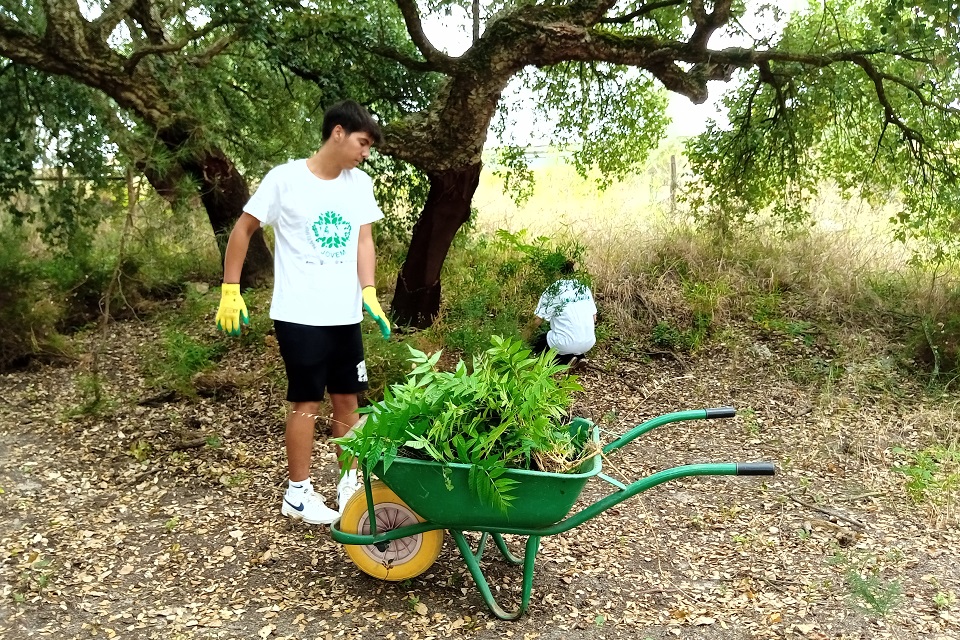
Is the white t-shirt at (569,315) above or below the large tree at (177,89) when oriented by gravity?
below

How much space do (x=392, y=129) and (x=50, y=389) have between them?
2.70m

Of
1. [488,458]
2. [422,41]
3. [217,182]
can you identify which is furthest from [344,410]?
[422,41]

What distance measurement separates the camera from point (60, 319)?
561cm

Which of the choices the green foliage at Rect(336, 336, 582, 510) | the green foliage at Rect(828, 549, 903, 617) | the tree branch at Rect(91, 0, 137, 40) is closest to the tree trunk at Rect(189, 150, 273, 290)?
the tree branch at Rect(91, 0, 137, 40)

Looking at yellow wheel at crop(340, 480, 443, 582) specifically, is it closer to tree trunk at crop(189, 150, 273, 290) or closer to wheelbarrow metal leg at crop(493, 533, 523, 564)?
wheelbarrow metal leg at crop(493, 533, 523, 564)

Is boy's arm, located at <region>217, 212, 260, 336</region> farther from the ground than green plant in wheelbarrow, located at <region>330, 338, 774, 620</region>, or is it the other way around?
boy's arm, located at <region>217, 212, 260, 336</region>

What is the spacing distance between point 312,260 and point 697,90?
110 inches

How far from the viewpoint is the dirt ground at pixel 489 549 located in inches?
98.7

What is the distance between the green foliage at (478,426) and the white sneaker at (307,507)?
2.24 feet

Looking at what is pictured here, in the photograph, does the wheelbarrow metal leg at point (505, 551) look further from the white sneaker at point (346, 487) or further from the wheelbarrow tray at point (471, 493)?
the white sneaker at point (346, 487)

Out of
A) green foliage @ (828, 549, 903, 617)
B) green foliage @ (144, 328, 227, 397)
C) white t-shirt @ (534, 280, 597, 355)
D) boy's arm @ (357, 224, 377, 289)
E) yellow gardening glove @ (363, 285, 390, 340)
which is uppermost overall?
boy's arm @ (357, 224, 377, 289)

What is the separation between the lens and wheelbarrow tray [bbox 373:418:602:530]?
2207mm

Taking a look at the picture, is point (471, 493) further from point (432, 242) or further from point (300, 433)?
point (432, 242)

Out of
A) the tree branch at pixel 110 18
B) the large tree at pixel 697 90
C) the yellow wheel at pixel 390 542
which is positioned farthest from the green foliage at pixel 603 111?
the yellow wheel at pixel 390 542
